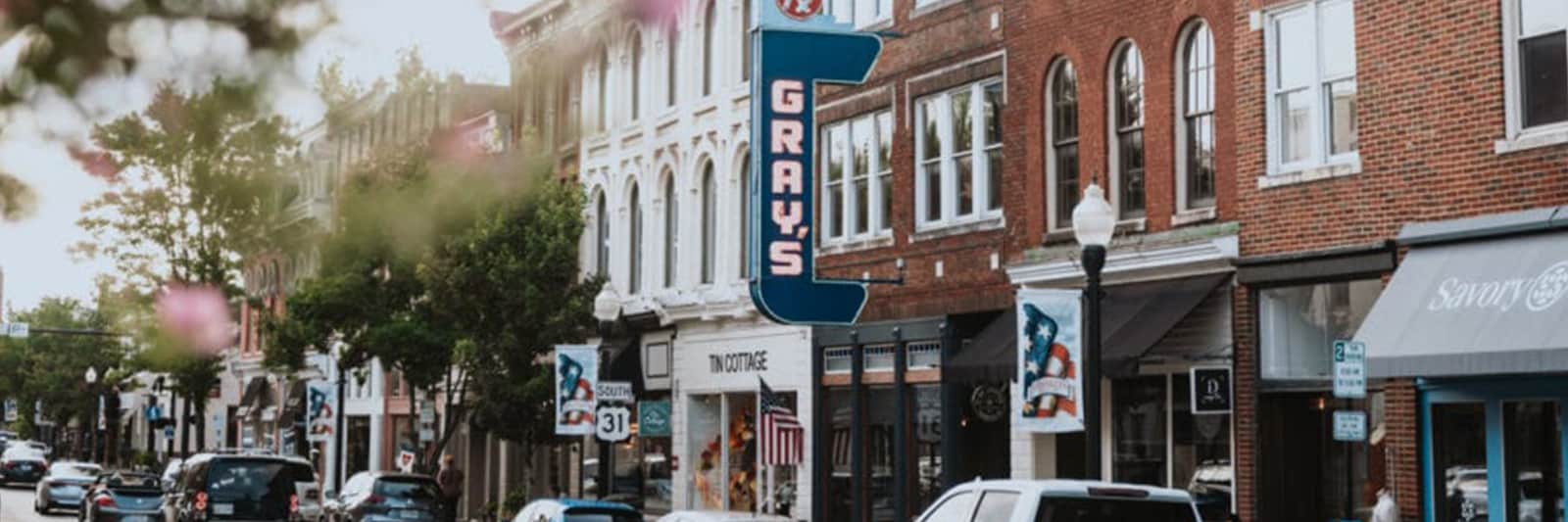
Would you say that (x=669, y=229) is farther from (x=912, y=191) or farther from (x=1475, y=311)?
(x=1475, y=311)

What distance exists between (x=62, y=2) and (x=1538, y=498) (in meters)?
18.6

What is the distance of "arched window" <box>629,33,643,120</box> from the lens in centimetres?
4044

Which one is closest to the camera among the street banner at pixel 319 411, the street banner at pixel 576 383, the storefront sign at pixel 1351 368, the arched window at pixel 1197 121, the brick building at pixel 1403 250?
the storefront sign at pixel 1351 368

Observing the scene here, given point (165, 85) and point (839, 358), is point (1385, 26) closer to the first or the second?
point (839, 358)

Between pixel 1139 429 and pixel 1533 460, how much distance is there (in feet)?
20.9

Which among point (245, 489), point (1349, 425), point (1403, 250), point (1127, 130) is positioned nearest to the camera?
point (1349, 425)

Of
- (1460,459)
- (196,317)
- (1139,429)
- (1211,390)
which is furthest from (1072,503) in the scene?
(196,317)

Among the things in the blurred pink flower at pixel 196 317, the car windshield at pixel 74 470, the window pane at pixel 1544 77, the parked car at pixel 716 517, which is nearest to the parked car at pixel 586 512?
the parked car at pixel 716 517

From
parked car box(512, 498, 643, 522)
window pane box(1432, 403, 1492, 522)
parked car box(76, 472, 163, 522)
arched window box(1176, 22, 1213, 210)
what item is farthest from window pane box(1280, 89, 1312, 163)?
parked car box(76, 472, 163, 522)

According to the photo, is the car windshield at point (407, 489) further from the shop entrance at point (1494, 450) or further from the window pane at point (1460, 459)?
the window pane at point (1460, 459)

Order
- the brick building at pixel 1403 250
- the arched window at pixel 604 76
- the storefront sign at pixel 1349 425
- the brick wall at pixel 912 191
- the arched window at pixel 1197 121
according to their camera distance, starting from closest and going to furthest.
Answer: the brick building at pixel 1403 250, the storefront sign at pixel 1349 425, the arched window at pixel 1197 121, the brick wall at pixel 912 191, the arched window at pixel 604 76

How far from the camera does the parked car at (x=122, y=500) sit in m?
38.2

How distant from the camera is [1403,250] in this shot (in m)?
20.6

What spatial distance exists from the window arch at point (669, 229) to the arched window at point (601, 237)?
116 inches
